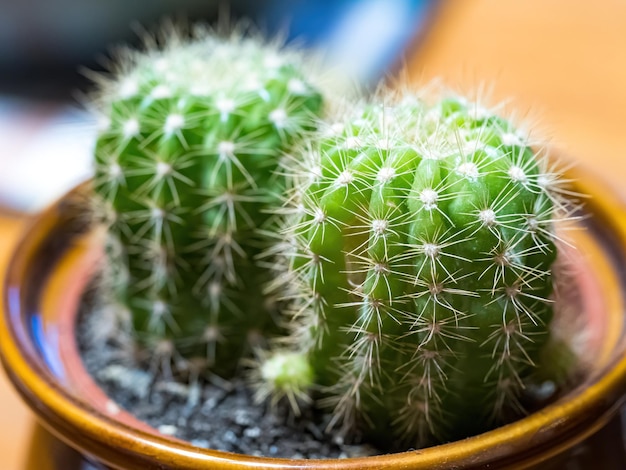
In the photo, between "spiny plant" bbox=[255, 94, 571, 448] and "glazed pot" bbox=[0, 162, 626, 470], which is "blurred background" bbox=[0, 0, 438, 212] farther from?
"spiny plant" bbox=[255, 94, 571, 448]

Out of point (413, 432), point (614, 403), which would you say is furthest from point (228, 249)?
point (614, 403)

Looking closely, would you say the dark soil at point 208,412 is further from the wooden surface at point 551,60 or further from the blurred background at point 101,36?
the blurred background at point 101,36

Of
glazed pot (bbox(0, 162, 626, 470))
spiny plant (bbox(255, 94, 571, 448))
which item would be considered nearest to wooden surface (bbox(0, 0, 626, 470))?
glazed pot (bbox(0, 162, 626, 470))

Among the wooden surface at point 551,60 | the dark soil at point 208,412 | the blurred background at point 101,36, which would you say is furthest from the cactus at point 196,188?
the blurred background at point 101,36

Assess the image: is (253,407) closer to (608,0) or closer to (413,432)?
(413,432)

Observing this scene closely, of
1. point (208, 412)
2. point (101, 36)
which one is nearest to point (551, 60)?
point (101, 36)
